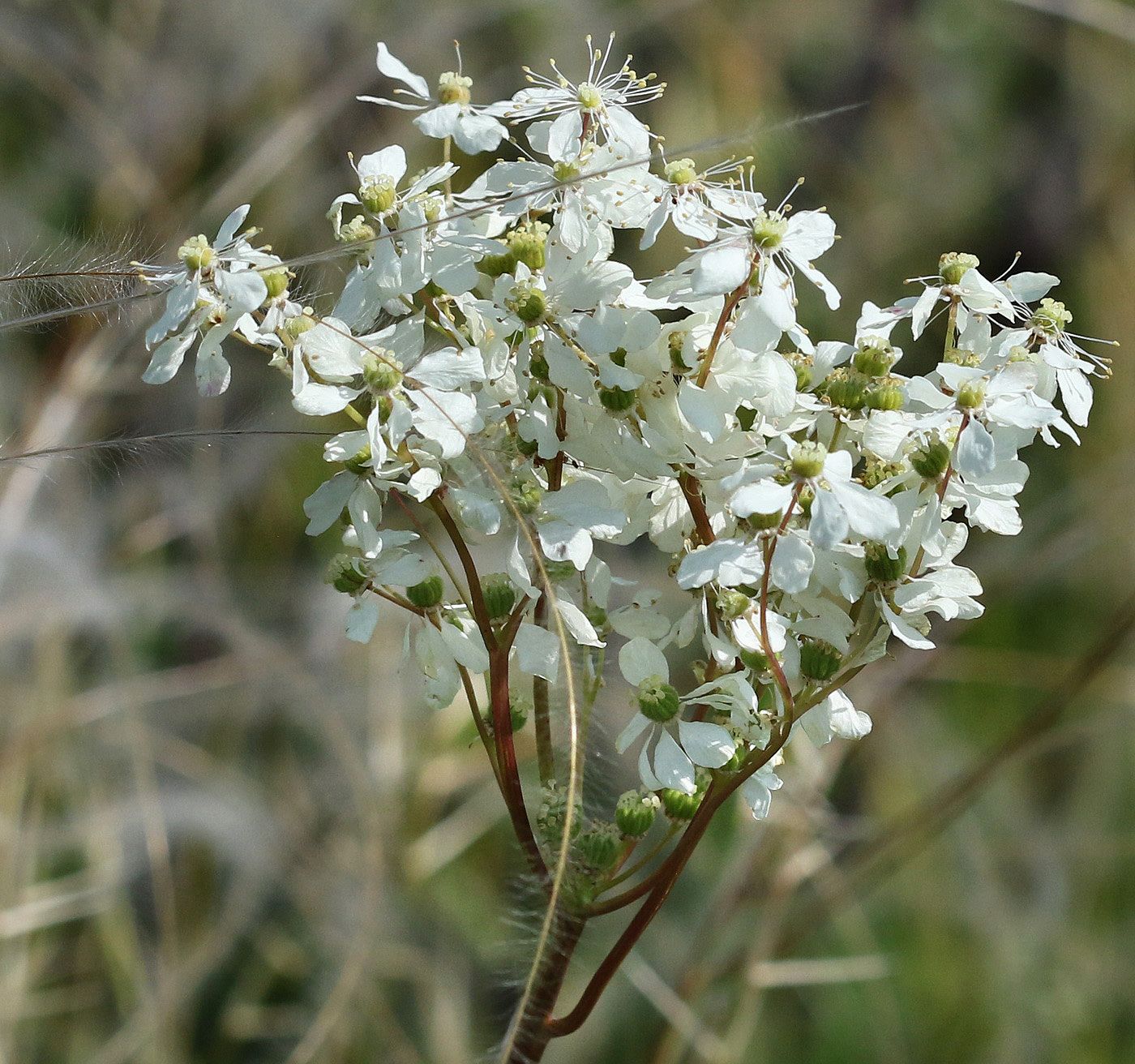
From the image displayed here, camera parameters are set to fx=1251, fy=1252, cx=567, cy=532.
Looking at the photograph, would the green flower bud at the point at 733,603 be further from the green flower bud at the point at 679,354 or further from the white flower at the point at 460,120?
the white flower at the point at 460,120

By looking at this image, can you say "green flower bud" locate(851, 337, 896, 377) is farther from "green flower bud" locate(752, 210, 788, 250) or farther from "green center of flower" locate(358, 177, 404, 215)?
"green center of flower" locate(358, 177, 404, 215)

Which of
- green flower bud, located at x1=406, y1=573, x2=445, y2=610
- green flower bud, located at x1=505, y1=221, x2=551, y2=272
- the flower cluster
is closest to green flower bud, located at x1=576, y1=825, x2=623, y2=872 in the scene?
the flower cluster

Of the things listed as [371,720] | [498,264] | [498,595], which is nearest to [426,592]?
[498,595]

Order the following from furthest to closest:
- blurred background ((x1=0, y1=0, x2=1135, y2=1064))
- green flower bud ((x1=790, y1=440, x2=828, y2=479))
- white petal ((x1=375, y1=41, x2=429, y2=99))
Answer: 1. blurred background ((x1=0, y1=0, x2=1135, y2=1064))
2. white petal ((x1=375, y1=41, x2=429, y2=99))
3. green flower bud ((x1=790, y1=440, x2=828, y2=479))

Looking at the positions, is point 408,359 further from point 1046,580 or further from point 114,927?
point 1046,580

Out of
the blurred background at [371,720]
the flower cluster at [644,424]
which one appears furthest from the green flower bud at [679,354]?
the blurred background at [371,720]

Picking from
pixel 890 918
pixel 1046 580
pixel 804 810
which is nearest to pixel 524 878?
pixel 804 810

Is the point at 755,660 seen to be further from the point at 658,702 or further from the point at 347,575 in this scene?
the point at 347,575
